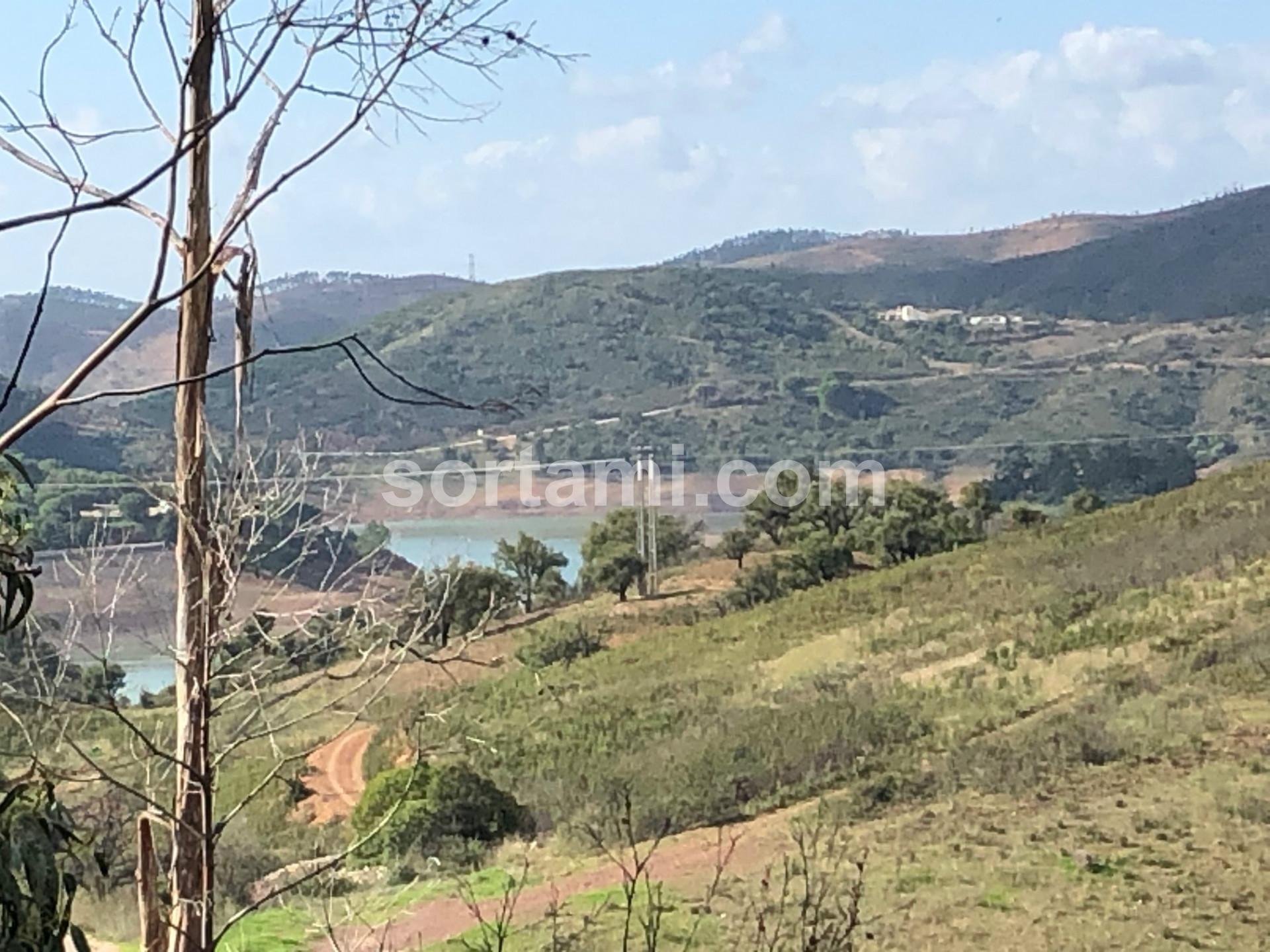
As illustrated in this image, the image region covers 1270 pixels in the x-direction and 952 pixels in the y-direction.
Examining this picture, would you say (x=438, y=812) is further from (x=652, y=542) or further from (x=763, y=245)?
(x=763, y=245)

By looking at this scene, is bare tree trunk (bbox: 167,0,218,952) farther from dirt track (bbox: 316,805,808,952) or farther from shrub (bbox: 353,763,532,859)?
shrub (bbox: 353,763,532,859)

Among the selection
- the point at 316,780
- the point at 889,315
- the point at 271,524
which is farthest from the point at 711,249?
the point at 271,524

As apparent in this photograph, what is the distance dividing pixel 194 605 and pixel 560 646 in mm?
16481

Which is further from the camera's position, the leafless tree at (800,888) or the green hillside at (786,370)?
the green hillside at (786,370)

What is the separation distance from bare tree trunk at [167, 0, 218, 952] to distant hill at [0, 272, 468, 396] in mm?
91

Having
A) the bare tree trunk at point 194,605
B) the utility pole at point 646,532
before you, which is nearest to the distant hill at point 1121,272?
the utility pole at point 646,532

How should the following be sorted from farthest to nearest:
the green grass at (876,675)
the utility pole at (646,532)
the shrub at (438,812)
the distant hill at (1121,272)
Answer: the distant hill at (1121,272) → the utility pole at (646,532) → the green grass at (876,675) → the shrub at (438,812)

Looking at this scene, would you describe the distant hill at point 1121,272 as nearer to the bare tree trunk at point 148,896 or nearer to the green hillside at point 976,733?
the green hillside at point 976,733

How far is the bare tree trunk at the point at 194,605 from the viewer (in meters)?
2.15

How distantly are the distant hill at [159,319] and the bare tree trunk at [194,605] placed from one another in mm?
91

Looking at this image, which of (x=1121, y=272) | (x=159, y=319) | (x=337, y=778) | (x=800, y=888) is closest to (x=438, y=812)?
(x=800, y=888)

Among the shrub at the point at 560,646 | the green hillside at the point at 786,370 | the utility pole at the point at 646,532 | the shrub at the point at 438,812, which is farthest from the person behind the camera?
the green hillside at the point at 786,370

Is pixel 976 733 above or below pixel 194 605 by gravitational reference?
below

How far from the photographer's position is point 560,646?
61.1 ft
